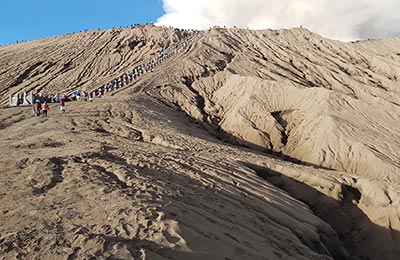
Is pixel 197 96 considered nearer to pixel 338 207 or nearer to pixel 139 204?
pixel 338 207

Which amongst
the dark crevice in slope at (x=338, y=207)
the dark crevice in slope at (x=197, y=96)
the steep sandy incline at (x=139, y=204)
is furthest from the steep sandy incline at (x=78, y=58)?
the dark crevice in slope at (x=338, y=207)

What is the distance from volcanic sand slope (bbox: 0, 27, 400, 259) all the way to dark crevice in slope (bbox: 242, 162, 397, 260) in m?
0.04

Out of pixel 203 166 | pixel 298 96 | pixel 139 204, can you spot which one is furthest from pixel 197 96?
pixel 139 204

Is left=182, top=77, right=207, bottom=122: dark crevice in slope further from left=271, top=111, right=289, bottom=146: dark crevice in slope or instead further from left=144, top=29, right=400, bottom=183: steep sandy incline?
left=271, top=111, right=289, bottom=146: dark crevice in slope

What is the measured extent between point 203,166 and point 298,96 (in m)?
16.2

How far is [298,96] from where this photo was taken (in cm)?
2608

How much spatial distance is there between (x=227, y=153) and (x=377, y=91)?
21379 millimetres

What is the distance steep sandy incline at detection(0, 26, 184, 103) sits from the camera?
31953 millimetres

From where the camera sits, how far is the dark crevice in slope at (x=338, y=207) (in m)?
12.6

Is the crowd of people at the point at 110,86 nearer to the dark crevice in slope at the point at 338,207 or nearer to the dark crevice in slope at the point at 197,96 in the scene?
the dark crevice in slope at the point at 197,96

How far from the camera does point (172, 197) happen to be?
25.2ft

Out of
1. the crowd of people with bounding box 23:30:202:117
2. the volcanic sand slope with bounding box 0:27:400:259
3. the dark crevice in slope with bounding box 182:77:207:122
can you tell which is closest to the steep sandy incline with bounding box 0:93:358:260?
the volcanic sand slope with bounding box 0:27:400:259

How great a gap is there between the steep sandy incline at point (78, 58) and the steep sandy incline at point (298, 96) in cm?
477

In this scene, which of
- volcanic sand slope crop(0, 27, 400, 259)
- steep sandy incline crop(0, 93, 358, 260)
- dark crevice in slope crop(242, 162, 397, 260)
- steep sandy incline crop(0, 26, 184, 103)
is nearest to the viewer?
steep sandy incline crop(0, 93, 358, 260)
